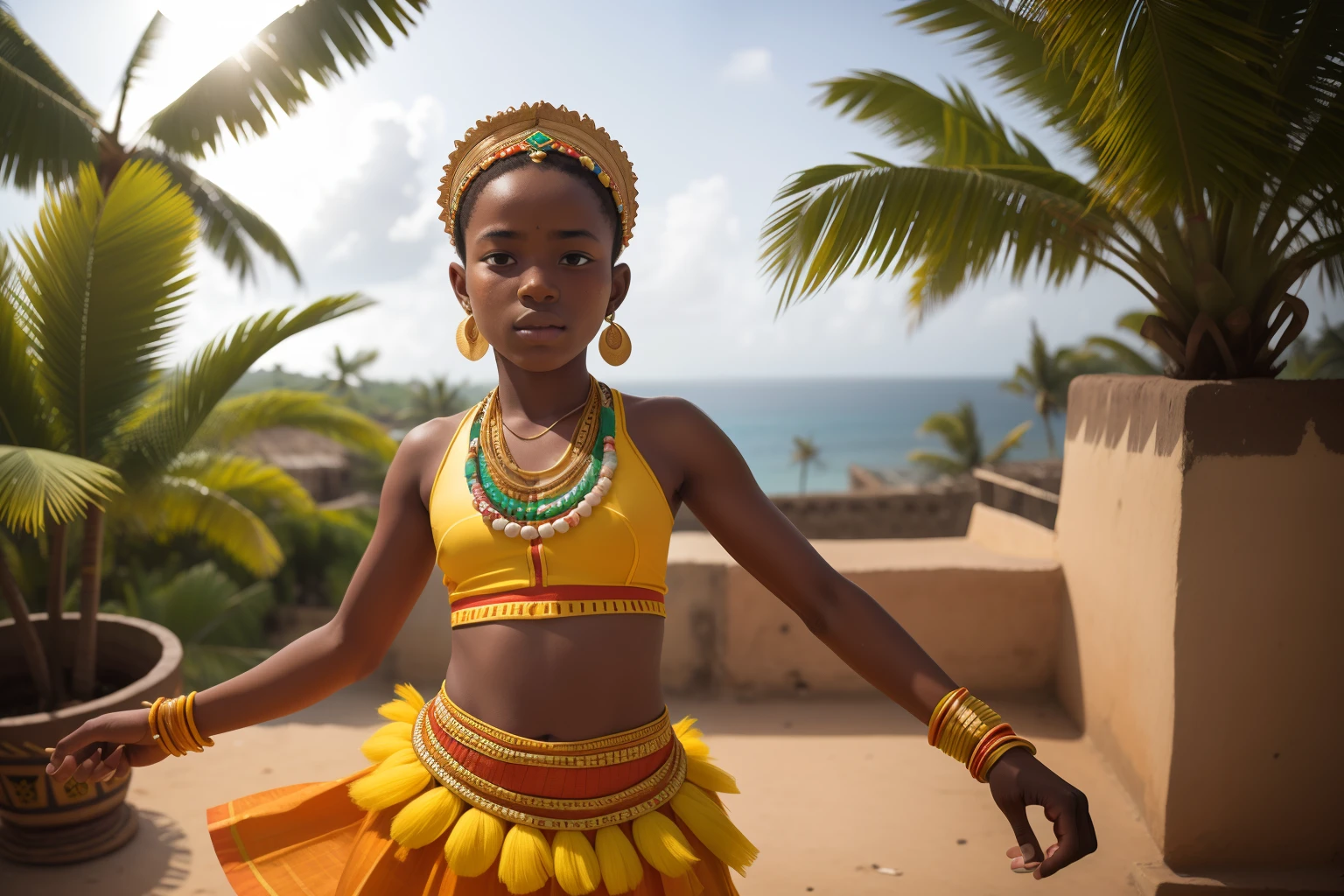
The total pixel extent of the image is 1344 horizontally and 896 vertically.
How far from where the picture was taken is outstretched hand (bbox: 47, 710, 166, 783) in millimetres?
1772

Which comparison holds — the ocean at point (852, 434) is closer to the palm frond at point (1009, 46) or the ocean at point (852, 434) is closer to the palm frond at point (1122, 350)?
the palm frond at point (1122, 350)

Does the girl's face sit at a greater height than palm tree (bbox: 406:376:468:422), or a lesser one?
greater

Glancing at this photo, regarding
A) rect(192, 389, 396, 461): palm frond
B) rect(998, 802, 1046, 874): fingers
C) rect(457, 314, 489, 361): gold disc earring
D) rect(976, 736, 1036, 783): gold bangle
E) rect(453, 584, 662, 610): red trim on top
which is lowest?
rect(192, 389, 396, 461): palm frond

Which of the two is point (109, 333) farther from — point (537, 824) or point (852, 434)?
point (852, 434)

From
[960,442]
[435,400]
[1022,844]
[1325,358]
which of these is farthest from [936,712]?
[435,400]

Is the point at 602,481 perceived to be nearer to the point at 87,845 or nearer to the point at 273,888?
the point at 273,888

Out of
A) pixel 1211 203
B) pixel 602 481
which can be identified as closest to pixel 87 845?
pixel 602 481

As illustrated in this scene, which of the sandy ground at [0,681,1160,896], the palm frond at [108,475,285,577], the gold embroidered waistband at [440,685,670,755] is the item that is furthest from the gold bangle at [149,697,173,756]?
the palm frond at [108,475,285,577]

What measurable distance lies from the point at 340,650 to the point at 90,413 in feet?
11.0

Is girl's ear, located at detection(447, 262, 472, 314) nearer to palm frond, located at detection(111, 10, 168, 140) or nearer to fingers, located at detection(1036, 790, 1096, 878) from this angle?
fingers, located at detection(1036, 790, 1096, 878)

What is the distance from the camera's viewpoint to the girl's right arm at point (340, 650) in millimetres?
1807

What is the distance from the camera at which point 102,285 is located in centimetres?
430

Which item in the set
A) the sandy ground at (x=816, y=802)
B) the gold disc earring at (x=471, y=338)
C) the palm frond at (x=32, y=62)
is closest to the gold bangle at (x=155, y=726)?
the gold disc earring at (x=471, y=338)

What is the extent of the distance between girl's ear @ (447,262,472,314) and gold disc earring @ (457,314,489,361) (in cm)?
3
